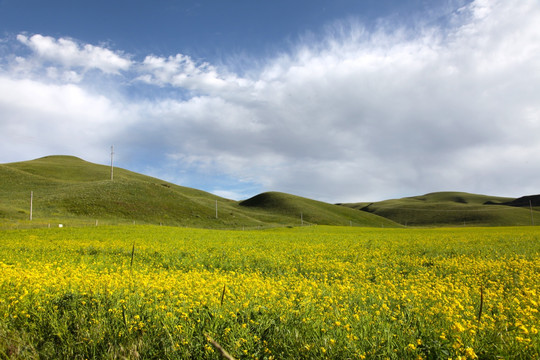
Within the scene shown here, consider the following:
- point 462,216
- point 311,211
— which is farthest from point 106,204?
point 462,216

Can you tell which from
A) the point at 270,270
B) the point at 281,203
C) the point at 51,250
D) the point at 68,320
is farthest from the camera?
the point at 281,203

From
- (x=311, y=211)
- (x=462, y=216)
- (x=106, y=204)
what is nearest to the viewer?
(x=106, y=204)

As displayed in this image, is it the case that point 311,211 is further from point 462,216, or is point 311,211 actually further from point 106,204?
point 106,204

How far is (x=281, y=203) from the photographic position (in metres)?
157

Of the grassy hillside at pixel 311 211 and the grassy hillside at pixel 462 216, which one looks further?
the grassy hillside at pixel 462 216

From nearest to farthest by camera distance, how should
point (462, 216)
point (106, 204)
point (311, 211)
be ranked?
point (106, 204) < point (311, 211) < point (462, 216)

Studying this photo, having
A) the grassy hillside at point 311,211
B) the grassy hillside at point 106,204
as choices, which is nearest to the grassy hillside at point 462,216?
the grassy hillside at point 311,211

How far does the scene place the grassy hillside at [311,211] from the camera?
137500 millimetres

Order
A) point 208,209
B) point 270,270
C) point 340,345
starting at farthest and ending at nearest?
point 208,209 → point 270,270 → point 340,345

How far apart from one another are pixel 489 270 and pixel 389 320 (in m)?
9.16

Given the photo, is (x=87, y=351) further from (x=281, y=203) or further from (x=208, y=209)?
(x=281, y=203)

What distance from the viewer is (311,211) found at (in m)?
145

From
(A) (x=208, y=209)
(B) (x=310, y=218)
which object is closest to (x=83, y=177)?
(A) (x=208, y=209)

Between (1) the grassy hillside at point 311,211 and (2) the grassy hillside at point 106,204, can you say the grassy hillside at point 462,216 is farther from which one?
(2) the grassy hillside at point 106,204
